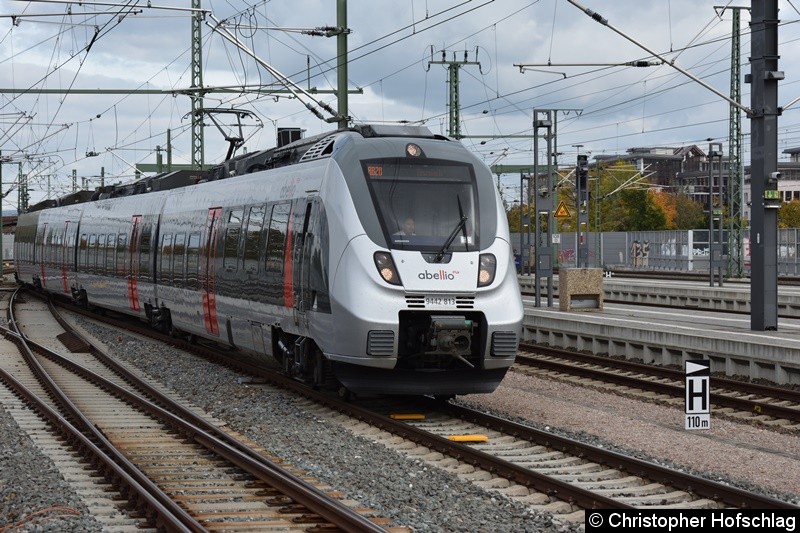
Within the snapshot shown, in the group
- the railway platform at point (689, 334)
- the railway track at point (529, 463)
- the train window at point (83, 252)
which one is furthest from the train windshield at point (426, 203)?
the train window at point (83, 252)

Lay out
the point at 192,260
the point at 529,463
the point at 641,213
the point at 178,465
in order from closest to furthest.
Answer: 1. the point at 529,463
2. the point at 178,465
3. the point at 192,260
4. the point at 641,213

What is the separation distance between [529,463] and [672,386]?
263 inches

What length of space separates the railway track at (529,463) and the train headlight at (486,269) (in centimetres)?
158

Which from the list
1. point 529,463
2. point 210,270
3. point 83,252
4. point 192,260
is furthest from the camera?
point 83,252

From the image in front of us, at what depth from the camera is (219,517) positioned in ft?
30.0

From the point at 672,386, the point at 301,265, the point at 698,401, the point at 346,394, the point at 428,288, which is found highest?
the point at 301,265

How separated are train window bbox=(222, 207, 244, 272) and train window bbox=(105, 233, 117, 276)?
39.1 ft

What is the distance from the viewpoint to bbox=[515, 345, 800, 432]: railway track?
602 inches

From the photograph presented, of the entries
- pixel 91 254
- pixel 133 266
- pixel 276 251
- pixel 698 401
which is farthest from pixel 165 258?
pixel 698 401

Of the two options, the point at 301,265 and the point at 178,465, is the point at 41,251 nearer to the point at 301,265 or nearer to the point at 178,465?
the point at 301,265

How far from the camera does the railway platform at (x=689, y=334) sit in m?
18.8

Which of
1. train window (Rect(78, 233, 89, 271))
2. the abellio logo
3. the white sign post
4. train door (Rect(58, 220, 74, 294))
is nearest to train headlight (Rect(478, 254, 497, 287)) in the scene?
the abellio logo

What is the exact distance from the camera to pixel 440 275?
13867 mm

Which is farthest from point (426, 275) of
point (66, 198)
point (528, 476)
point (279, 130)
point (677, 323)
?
point (66, 198)
